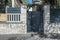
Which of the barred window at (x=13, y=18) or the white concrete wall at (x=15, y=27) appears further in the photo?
the barred window at (x=13, y=18)

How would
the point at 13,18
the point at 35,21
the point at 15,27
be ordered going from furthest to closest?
the point at 35,21
the point at 13,18
the point at 15,27

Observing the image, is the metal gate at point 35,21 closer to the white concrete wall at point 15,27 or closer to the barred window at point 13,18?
the white concrete wall at point 15,27

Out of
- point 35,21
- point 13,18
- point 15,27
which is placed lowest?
point 15,27

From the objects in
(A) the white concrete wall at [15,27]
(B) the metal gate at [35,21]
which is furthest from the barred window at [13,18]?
(B) the metal gate at [35,21]

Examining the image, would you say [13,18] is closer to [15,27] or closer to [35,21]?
[15,27]

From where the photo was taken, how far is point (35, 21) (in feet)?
59.5

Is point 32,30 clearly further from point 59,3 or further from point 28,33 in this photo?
point 59,3

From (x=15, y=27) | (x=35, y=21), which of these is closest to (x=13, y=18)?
(x=15, y=27)

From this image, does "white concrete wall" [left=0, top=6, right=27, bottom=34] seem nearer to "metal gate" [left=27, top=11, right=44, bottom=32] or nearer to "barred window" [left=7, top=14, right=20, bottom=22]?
"barred window" [left=7, top=14, right=20, bottom=22]

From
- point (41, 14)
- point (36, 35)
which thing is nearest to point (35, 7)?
point (41, 14)

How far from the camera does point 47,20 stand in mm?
17719

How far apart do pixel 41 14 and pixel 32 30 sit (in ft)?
4.52

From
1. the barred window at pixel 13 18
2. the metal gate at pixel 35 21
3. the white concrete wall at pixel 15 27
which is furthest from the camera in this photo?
the metal gate at pixel 35 21

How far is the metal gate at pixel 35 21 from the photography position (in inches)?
709
